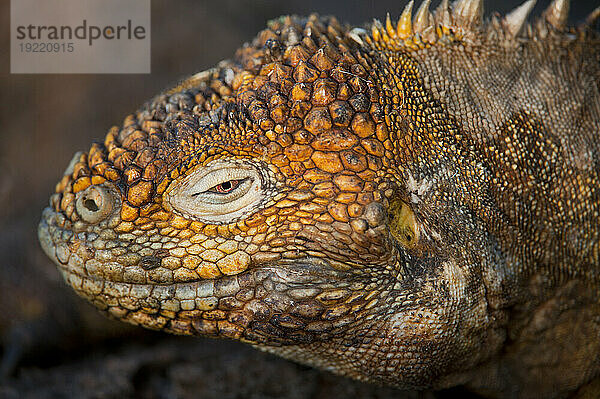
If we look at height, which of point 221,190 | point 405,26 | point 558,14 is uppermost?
point 558,14

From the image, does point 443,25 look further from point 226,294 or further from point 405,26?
point 226,294

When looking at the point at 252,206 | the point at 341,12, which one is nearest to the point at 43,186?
the point at 341,12

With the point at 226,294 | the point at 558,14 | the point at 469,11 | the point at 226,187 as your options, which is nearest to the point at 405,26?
the point at 469,11

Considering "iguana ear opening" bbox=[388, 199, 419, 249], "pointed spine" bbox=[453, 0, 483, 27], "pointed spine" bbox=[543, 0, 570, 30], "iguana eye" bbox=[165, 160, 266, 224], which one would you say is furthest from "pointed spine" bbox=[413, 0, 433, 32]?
"iguana eye" bbox=[165, 160, 266, 224]

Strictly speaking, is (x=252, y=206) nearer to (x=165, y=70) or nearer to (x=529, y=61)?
(x=529, y=61)

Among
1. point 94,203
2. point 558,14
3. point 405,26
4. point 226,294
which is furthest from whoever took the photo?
point 558,14

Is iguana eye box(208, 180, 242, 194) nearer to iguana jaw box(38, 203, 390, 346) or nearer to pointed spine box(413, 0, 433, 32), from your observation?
iguana jaw box(38, 203, 390, 346)

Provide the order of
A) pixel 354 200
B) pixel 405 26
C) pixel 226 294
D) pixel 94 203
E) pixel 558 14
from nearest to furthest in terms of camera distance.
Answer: pixel 354 200, pixel 226 294, pixel 94 203, pixel 405 26, pixel 558 14
